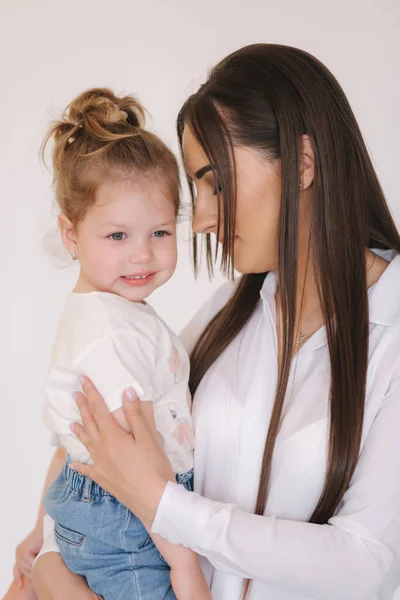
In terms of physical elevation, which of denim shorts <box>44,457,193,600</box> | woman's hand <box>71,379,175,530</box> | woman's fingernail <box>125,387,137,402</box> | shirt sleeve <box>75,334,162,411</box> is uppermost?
shirt sleeve <box>75,334,162,411</box>

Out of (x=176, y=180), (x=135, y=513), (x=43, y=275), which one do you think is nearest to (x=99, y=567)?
(x=135, y=513)

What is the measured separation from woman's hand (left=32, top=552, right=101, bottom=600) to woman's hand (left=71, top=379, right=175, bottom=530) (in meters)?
0.26

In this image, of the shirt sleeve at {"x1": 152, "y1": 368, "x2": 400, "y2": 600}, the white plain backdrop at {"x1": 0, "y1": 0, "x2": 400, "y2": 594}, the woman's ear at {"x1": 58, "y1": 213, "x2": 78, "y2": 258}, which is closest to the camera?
the shirt sleeve at {"x1": 152, "y1": 368, "x2": 400, "y2": 600}

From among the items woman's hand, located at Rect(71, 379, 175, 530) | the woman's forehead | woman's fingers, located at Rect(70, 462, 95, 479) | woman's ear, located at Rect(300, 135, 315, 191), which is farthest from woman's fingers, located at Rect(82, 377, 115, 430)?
woman's ear, located at Rect(300, 135, 315, 191)

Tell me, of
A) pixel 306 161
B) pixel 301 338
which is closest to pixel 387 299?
pixel 301 338

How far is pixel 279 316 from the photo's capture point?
1979mm

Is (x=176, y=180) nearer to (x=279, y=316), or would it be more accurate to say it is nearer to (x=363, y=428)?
(x=279, y=316)

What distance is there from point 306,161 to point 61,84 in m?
1.61

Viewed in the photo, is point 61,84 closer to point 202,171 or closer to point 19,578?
point 202,171

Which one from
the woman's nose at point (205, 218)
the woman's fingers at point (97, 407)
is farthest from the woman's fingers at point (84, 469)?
the woman's nose at point (205, 218)

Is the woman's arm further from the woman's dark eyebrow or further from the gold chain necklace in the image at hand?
the woman's dark eyebrow

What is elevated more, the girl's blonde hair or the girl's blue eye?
the girl's blonde hair

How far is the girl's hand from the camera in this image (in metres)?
2.06

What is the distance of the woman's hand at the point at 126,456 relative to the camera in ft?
5.27
